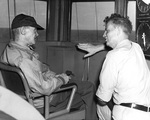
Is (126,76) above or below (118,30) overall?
below

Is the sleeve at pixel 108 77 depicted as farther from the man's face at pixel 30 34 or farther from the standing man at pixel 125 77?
the man's face at pixel 30 34

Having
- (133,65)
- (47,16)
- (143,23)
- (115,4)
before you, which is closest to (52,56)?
(47,16)

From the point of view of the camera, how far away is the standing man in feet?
6.75

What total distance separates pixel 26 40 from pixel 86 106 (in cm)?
91

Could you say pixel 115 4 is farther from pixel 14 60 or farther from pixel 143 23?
pixel 14 60

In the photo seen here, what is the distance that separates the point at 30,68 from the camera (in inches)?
96.2

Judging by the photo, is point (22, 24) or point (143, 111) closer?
point (143, 111)

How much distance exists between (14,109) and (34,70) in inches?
50.3

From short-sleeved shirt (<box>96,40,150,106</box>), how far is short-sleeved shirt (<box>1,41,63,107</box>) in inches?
22.8

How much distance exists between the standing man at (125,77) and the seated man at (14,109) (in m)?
0.94

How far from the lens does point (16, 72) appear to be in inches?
90.4

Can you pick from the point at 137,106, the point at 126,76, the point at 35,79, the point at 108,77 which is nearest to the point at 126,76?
the point at 126,76

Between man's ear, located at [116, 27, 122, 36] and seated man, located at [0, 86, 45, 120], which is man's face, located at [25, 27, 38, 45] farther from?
seated man, located at [0, 86, 45, 120]

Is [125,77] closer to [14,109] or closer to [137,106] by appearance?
[137,106]
